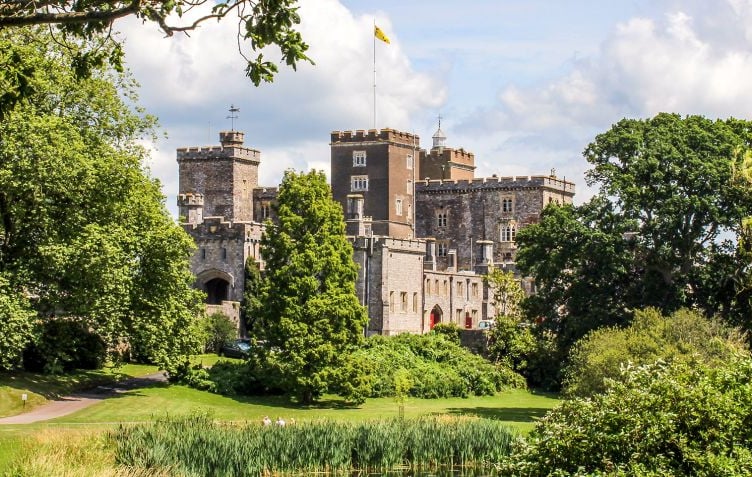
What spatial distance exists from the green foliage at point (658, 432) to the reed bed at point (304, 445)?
1003 centimetres

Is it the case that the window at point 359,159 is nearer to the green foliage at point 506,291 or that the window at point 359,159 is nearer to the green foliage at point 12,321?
the green foliage at point 506,291

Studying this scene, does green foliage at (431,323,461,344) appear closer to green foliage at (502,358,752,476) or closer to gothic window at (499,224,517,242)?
gothic window at (499,224,517,242)

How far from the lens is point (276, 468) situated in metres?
32.7

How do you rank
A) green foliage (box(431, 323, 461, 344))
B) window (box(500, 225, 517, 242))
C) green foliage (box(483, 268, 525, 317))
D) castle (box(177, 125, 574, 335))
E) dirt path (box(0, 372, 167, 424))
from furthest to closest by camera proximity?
window (box(500, 225, 517, 242)) < castle (box(177, 125, 574, 335)) < green foliage (box(483, 268, 525, 317)) < green foliage (box(431, 323, 461, 344)) < dirt path (box(0, 372, 167, 424))

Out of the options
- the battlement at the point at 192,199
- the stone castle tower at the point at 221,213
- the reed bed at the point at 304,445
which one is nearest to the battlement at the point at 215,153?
the stone castle tower at the point at 221,213

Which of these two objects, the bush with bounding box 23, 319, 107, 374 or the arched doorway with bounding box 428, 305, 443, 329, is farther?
the arched doorway with bounding box 428, 305, 443, 329

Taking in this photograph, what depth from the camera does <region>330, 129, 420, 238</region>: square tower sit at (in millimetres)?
91562

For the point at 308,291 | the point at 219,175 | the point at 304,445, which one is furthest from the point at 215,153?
the point at 304,445

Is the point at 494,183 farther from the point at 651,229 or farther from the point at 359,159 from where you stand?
the point at 651,229

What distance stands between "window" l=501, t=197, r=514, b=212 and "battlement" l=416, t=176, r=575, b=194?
37.5 inches

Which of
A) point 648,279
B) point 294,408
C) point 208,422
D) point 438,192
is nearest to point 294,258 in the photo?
point 294,408

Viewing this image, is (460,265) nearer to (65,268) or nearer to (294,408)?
(294,408)

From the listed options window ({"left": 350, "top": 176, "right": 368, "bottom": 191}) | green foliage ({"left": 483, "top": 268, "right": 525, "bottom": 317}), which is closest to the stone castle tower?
window ({"left": 350, "top": 176, "right": 368, "bottom": 191})

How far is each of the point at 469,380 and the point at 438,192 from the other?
123 feet
